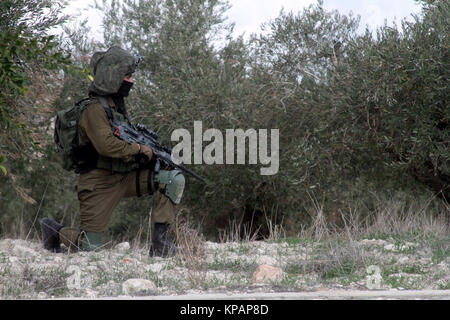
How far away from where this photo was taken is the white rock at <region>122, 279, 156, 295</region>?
3783mm

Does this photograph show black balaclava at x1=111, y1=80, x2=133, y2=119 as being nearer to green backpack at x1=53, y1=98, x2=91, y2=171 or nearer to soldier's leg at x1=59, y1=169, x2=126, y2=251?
green backpack at x1=53, y1=98, x2=91, y2=171

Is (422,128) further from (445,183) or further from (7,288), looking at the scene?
(7,288)

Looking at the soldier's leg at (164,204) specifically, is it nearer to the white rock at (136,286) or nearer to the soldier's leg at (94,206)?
the soldier's leg at (94,206)

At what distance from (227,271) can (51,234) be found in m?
2.05

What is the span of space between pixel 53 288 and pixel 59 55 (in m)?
1.72

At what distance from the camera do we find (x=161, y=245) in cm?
522

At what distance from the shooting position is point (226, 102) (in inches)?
339

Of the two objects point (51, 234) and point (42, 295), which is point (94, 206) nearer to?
point (51, 234)

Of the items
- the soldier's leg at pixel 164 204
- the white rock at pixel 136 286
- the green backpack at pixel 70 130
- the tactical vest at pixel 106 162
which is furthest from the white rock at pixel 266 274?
the green backpack at pixel 70 130

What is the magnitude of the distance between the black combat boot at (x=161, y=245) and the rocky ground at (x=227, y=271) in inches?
5.6

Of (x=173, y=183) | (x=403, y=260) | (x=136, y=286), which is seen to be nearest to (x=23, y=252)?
(x=173, y=183)

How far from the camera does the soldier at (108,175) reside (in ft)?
17.1

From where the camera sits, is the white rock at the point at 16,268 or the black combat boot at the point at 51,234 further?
the black combat boot at the point at 51,234

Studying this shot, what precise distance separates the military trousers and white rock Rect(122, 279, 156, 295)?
5.41ft
